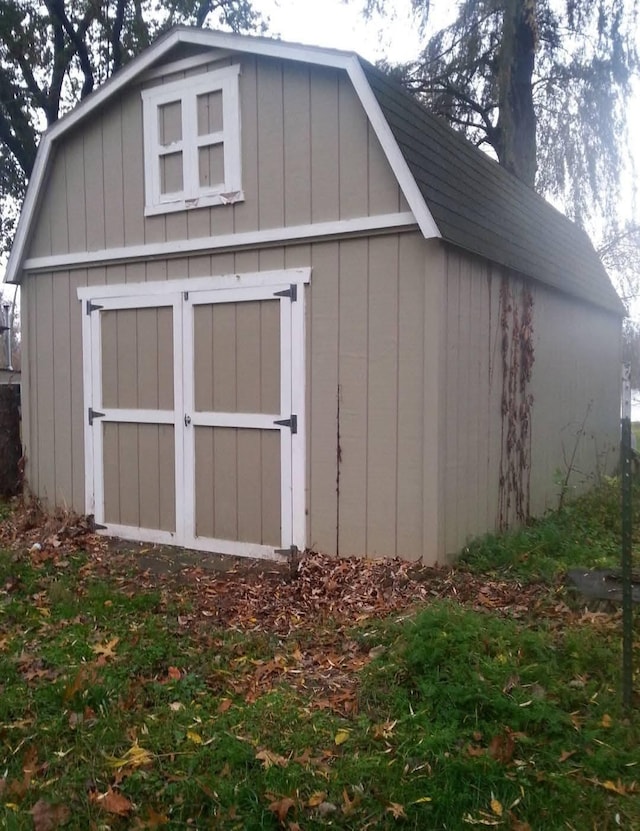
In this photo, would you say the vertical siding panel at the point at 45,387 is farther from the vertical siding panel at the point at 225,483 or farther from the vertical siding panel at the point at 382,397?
the vertical siding panel at the point at 382,397

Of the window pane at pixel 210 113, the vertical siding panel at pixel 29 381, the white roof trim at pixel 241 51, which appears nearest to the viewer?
the white roof trim at pixel 241 51

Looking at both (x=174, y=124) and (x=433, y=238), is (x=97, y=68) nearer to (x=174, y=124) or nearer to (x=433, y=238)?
(x=174, y=124)

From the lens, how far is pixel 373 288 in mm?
5668

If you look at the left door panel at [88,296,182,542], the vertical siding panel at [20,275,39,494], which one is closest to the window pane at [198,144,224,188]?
the left door panel at [88,296,182,542]

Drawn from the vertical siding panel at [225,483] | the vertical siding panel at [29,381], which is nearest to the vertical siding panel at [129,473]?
the vertical siding panel at [225,483]

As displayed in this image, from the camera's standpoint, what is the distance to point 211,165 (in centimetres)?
641

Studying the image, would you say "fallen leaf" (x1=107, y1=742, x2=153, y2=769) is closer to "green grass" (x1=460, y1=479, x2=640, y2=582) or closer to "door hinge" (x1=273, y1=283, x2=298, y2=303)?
"green grass" (x1=460, y1=479, x2=640, y2=582)

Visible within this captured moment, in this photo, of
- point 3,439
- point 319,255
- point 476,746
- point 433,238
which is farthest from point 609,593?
point 3,439

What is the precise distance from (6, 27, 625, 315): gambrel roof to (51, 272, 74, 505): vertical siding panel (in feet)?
2.10

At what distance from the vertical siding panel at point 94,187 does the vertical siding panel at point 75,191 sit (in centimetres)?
6

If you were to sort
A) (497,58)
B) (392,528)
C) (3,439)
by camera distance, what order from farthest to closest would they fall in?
(497,58) < (3,439) < (392,528)

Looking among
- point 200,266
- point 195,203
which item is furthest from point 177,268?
point 195,203

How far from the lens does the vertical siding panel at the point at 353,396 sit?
572cm

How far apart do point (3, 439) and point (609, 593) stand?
6.26 metres
